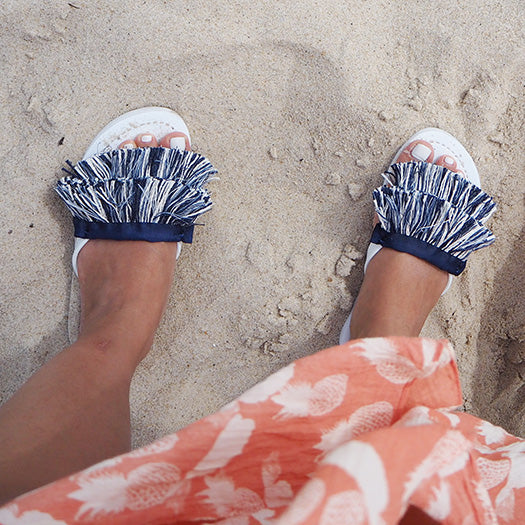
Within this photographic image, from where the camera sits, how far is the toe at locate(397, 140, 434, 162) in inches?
46.5

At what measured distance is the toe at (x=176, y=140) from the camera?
1.20 m

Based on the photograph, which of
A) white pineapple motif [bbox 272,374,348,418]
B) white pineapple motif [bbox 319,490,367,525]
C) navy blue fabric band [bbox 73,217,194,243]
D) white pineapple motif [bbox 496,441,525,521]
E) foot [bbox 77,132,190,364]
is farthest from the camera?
navy blue fabric band [bbox 73,217,194,243]

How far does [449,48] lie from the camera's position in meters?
1.19

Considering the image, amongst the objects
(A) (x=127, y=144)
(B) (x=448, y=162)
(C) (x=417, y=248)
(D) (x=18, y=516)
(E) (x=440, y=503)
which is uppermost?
(B) (x=448, y=162)

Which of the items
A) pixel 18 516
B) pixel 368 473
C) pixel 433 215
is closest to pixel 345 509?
pixel 368 473

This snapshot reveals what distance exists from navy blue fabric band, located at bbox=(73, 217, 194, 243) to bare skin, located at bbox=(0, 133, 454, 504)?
0.6 inches

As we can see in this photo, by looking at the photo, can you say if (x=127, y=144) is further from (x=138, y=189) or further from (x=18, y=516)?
(x=18, y=516)

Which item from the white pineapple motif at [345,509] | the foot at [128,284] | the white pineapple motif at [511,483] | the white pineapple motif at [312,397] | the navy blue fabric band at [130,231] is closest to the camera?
the white pineapple motif at [345,509]

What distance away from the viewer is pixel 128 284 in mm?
1135

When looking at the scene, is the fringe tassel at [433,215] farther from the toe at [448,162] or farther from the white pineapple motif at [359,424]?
the white pineapple motif at [359,424]

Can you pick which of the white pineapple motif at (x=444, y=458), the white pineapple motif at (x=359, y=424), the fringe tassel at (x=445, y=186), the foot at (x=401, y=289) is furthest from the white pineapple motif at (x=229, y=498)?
the fringe tassel at (x=445, y=186)

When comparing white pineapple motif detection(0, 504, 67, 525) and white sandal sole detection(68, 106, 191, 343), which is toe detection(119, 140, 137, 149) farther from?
white pineapple motif detection(0, 504, 67, 525)

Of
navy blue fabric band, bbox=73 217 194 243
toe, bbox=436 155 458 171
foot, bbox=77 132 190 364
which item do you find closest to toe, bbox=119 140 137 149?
foot, bbox=77 132 190 364

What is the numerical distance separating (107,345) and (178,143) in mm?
516
